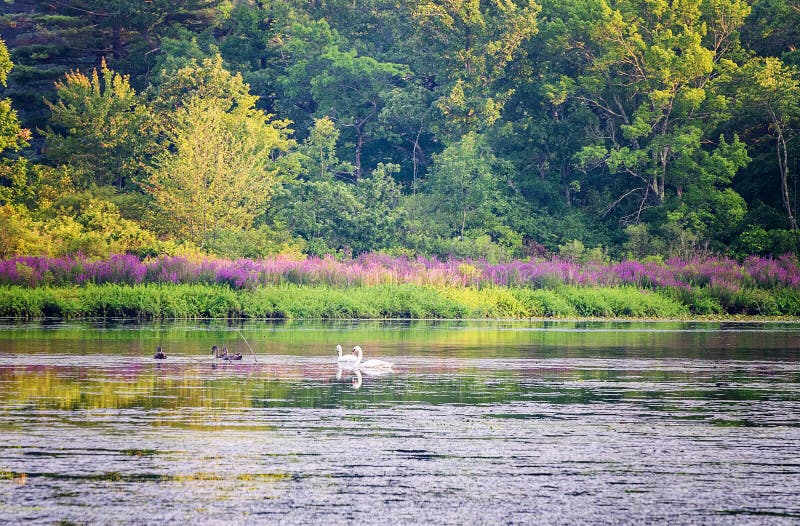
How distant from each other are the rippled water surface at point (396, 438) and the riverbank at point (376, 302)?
40.5 ft

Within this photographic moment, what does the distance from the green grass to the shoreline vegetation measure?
3cm

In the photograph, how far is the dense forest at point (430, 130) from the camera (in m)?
55.4

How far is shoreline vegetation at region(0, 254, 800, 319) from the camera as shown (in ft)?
127

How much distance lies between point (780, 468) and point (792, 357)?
1436 centimetres

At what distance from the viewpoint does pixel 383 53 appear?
7719cm

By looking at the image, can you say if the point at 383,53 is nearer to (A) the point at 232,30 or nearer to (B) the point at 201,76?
(A) the point at 232,30

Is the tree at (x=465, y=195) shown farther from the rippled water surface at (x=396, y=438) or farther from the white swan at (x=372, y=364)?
the white swan at (x=372, y=364)

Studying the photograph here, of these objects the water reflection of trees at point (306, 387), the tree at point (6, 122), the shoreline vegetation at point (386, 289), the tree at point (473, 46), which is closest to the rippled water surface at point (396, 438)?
the water reflection of trees at point (306, 387)

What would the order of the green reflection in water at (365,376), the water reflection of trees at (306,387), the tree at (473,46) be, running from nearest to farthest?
the water reflection of trees at (306,387) < the green reflection in water at (365,376) < the tree at (473,46)


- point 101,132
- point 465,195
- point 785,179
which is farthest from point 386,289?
point 785,179

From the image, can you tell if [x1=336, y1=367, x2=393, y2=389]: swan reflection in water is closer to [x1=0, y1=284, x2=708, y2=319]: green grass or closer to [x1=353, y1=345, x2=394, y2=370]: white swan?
[x1=353, y1=345, x2=394, y2=370]: white swan

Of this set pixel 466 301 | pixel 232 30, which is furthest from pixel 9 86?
pixel 466 301

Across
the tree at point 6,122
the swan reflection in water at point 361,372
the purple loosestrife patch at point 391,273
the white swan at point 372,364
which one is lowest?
the swan reflection in water at point 361,372

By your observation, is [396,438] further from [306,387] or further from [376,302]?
[376,302]
